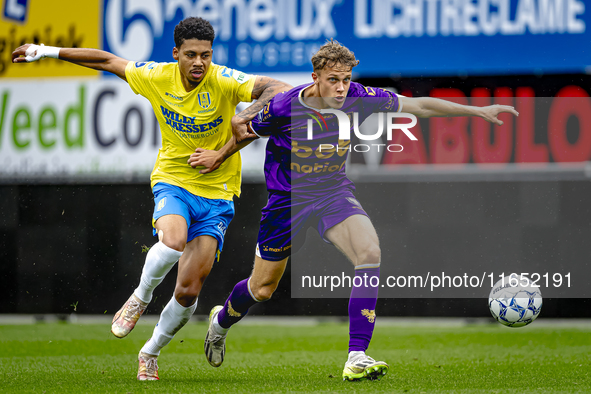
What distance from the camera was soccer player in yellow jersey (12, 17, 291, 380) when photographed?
4.88 meters

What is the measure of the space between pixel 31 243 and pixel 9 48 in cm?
229

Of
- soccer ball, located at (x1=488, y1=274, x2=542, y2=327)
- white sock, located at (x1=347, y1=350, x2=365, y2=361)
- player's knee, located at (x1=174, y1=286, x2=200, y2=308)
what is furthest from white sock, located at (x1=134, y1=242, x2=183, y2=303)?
soccer ball, located at (x1=488, y1=274, x2=542, y2=327)

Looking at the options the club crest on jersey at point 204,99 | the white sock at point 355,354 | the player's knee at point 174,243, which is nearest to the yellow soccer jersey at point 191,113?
the club crest on jersey at point 204,99

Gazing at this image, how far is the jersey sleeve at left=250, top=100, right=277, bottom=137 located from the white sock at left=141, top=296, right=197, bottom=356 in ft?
3.95

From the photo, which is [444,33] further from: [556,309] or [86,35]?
[86,35]

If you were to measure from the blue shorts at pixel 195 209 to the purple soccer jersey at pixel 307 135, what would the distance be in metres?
0.48

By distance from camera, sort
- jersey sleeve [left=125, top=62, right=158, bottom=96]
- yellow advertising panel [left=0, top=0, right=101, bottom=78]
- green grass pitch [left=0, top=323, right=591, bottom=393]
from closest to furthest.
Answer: green grass pitch [left=0, top=323, right=591, bottom=393], jersey sleeve [left=125, top=62, right=158, bottom=96], yellow advertising panel [left=0, top=0, right=101, bottom=78]

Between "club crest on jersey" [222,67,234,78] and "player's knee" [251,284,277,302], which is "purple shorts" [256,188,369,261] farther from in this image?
"club crest on jersey" [222,67,234,78]

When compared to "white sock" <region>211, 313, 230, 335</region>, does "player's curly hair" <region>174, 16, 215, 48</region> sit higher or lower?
higher

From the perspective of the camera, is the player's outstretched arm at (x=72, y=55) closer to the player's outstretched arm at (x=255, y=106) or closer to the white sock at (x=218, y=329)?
the player's outstretched arm at (x=255, y=106)

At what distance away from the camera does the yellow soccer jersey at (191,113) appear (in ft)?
16.6

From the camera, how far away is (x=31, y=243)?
30.1 feet

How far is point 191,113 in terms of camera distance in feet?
16.5

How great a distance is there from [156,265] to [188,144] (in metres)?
0.87
